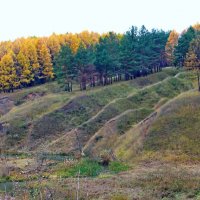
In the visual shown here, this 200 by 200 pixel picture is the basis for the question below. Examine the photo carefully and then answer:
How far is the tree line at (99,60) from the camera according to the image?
94062 millimetres

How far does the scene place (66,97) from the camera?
89438 mm

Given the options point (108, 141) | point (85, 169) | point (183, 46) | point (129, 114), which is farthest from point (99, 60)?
point (85, 169)

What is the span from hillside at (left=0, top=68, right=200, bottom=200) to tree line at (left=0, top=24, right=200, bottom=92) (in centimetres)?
459

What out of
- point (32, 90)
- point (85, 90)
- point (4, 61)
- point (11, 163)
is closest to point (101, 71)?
point (85, 90)

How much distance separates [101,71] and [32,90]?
781 inches

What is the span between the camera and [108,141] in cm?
6188

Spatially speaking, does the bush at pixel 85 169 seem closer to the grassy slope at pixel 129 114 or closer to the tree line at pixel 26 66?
the grassy slope at pixel 129 114

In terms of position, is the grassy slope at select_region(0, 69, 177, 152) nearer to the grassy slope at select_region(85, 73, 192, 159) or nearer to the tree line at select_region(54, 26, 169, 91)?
the tree line at select_region(54, 26, 169, 91)

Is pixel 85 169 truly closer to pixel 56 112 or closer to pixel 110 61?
pixel 56 112

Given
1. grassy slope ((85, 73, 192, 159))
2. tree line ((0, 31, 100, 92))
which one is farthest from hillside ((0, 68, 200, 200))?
tree line ((0, 31, 100, 92))

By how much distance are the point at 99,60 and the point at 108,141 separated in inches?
1434

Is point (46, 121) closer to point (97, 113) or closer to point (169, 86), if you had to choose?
point (97, 113)

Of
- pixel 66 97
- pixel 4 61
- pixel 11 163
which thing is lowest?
pixel 11 163

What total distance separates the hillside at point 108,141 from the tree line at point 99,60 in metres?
4.59
